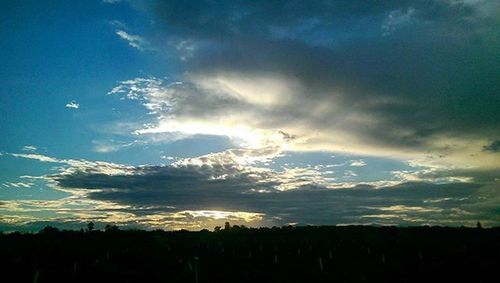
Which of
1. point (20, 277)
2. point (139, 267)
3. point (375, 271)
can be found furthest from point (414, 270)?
point (20, 277)

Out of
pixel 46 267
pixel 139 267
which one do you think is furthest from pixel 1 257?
pixel 139 267

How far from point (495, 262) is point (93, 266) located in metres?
47.8

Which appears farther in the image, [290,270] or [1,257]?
[1,257]

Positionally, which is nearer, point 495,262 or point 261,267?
point 495,262

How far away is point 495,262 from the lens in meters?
43.8

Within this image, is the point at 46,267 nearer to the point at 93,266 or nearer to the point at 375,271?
the point at 93,266

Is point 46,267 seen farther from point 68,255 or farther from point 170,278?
point 170,278

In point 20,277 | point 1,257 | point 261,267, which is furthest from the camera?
point 1,257

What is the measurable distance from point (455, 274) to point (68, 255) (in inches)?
2247

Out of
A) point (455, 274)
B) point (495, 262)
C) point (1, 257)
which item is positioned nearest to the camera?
point (455, 274)

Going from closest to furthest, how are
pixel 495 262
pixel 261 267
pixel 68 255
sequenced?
pixel 495 262 < pixel 261 267 < pixel 68 255

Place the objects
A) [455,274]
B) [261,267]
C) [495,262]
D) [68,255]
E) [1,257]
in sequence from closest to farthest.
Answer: [455,274] → [495,262] → [261,267] → [1,257] → [68,255]

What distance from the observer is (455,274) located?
3803cm

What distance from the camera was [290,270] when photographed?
44.4 metres
